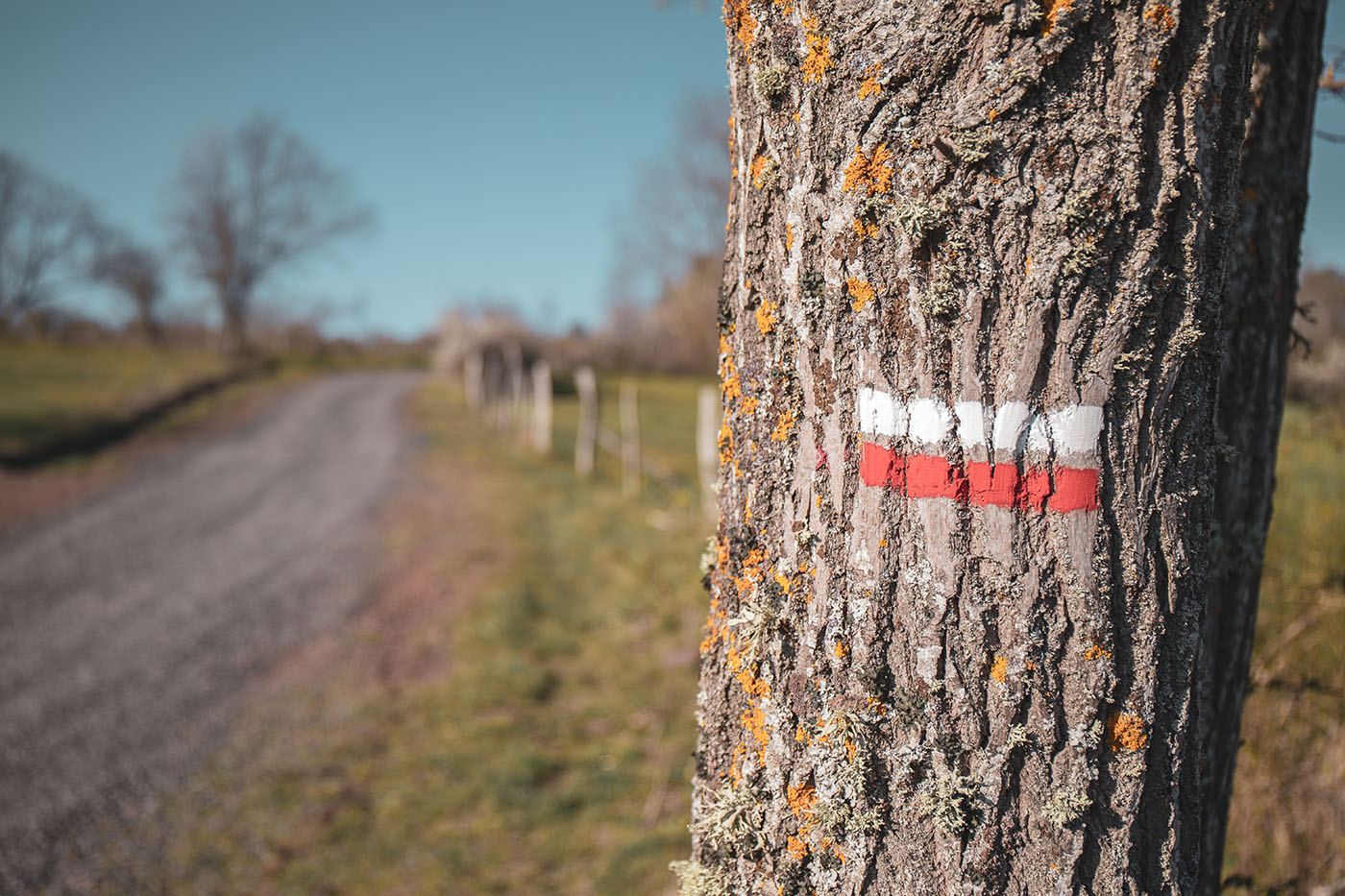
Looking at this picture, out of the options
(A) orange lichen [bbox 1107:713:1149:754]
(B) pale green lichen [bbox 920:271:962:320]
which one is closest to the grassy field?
(A) orange lichen [bbox 1107:713:1149:754]

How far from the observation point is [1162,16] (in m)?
1.02

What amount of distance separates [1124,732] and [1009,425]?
50 centimetres

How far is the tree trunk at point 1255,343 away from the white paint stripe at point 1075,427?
80 centimetres

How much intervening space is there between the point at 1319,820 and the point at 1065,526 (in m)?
2.82

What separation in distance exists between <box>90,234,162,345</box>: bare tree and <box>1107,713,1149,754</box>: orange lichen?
4706 cm

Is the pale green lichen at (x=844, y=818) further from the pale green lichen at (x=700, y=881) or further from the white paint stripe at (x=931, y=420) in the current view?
the white paint stripe at (x=931, y=420)

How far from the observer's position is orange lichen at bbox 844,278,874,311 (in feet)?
3.72

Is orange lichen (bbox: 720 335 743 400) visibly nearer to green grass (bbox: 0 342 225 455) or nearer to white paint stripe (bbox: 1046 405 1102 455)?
white paint stripe (bbox: 1046 405 1102 455)

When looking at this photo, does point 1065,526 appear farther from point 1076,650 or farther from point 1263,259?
point 1263,259

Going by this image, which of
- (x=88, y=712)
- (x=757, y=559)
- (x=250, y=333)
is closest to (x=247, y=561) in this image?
(x=88, y=712)

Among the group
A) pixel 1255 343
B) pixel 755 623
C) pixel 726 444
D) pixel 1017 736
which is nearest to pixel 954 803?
pixel 1017 736

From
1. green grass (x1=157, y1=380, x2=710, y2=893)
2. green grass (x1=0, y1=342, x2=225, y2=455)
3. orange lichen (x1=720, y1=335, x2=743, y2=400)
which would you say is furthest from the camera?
green grass (x1=0, y1=342, x2=225, y2=455)

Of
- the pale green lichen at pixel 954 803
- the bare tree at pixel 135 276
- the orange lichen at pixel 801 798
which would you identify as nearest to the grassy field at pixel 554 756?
the pale green lichen at pixel 954 803

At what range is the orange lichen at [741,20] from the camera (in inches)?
49.0
